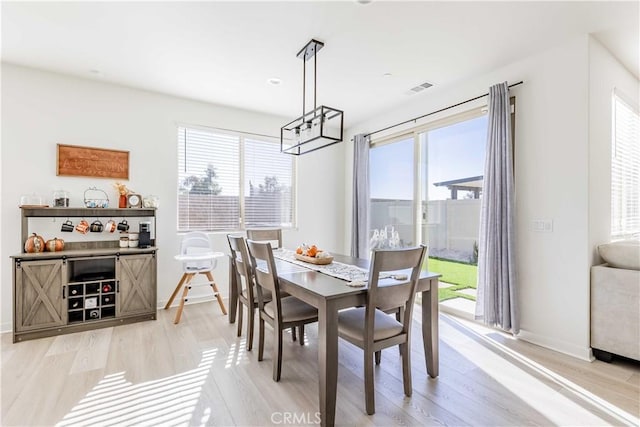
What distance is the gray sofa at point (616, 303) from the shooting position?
231cm

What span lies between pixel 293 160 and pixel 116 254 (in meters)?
2.72

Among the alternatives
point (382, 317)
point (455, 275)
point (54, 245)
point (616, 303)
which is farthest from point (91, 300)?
point (616, 303)

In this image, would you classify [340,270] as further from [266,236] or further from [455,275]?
[455,275]

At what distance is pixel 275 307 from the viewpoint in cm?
217

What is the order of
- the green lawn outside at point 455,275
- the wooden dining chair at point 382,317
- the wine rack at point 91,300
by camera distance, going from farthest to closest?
1. the green lawn outside at point 455,275
2. the wine rack at point 91,300
3. the wooden dining chair at point 382,317

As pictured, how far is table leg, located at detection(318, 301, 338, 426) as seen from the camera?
5.56ft

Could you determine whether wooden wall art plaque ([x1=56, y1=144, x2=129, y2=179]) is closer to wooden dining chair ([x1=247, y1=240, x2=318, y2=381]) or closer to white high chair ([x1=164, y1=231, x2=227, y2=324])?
white high chair ([x1=164, y1=231, x2=227, y2=324])

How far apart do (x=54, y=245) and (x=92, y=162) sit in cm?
97

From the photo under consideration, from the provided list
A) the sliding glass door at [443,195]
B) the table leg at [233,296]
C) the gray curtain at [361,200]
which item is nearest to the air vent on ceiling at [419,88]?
the sliding glass door at [443,195]

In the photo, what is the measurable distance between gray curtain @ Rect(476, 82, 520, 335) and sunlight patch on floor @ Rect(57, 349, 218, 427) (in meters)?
2.66

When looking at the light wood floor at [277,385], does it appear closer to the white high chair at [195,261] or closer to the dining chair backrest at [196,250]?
the white high chair at [195,261]

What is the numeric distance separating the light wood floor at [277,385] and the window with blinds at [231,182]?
5.68 feet

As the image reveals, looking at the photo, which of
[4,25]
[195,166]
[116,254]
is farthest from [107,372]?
[4,25]

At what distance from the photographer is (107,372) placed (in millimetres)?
2291
